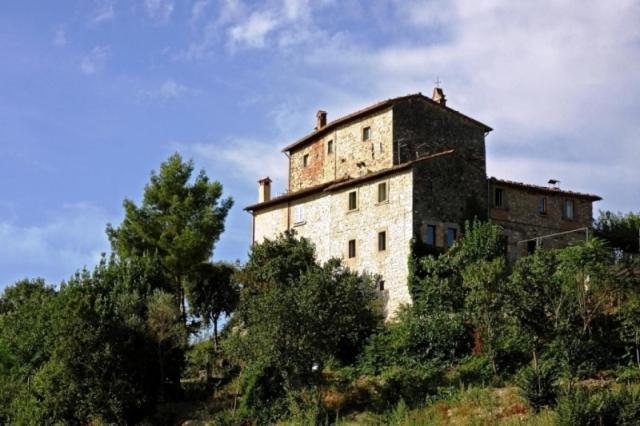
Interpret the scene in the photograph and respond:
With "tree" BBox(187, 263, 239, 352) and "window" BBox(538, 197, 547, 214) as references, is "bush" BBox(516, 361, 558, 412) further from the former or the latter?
"window" BBox(538, 197, 547, 214)

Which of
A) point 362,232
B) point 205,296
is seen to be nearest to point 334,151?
point 362,232

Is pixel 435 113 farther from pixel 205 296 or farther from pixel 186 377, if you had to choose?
pixel 186 377

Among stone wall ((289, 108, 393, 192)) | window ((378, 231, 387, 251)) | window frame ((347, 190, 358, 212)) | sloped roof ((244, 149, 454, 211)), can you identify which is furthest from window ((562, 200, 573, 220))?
window frame ((347, 190, 358, 212))

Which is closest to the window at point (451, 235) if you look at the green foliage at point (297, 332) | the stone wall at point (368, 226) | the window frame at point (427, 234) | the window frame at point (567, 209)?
the window frame at point (427, 234)

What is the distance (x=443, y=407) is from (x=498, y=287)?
5.26m

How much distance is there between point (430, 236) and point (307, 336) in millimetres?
12875

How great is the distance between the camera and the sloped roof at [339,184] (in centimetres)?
5100

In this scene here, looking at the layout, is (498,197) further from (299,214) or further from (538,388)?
(538,388)

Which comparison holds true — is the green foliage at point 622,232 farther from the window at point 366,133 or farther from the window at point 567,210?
the window at point 366,133

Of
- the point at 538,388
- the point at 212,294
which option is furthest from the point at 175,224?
the point at 538,388

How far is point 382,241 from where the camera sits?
168 ft

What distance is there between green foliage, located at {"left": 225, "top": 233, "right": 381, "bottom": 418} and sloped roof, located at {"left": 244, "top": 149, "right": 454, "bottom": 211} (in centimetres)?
820

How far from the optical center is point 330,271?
44.8 metres

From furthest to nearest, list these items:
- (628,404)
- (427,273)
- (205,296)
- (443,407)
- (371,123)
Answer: (371,123) < (205,296) < (427,273) < (443,407) < (628,404)
